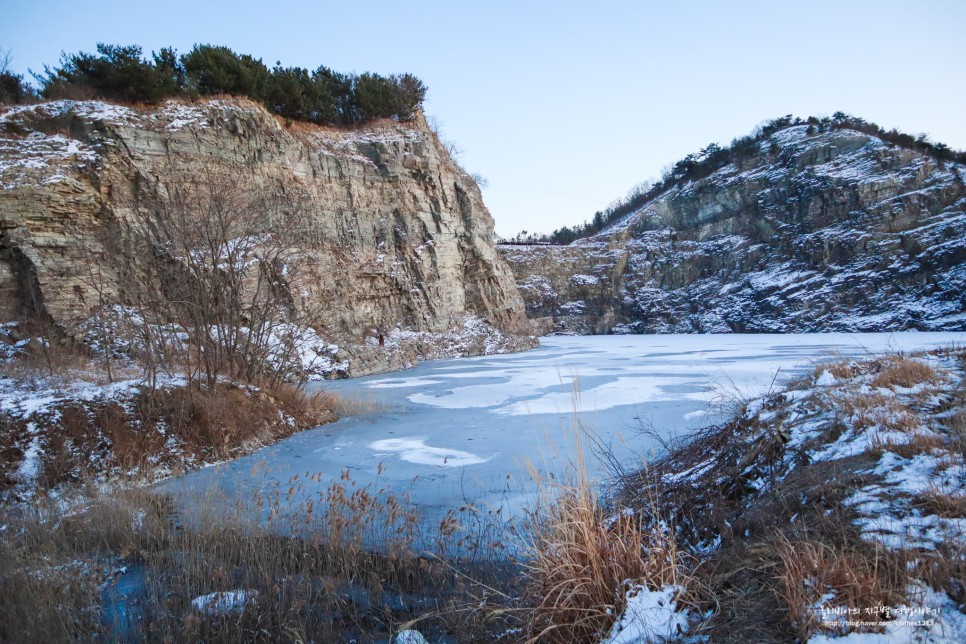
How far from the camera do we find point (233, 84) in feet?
62.5

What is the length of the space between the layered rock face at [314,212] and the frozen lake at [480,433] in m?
4.61

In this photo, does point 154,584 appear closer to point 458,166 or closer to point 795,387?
point 795,387

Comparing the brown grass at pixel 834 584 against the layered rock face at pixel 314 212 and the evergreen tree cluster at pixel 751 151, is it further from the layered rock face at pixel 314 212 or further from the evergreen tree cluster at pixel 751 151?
the evergreen tree cluster at pixel 751 151

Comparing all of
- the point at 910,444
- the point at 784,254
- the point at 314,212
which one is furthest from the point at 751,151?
the point at 910,444

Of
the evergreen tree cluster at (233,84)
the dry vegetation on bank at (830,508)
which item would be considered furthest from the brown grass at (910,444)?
the evergreen tree cluster at (233,84)

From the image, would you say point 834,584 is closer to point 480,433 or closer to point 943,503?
point 943,503

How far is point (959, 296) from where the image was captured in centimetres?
2431

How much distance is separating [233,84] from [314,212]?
5778 millimetres

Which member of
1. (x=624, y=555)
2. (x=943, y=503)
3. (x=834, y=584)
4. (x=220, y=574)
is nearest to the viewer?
(x=834, y=584)

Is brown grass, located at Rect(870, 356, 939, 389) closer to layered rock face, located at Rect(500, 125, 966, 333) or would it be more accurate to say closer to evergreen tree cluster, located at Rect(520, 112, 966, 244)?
layered rock face, located at Rect(500, 125, 966, 333)

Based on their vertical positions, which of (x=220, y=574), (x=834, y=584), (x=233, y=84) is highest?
(x=233, y=84)

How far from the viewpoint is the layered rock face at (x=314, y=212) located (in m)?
13.4

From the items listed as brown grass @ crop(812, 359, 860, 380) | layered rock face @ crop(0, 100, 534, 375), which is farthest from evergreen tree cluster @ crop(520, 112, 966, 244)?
brown grass @ crop(812, 359, 860, 380)

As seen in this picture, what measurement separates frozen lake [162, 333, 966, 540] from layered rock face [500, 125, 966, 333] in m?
20.7
